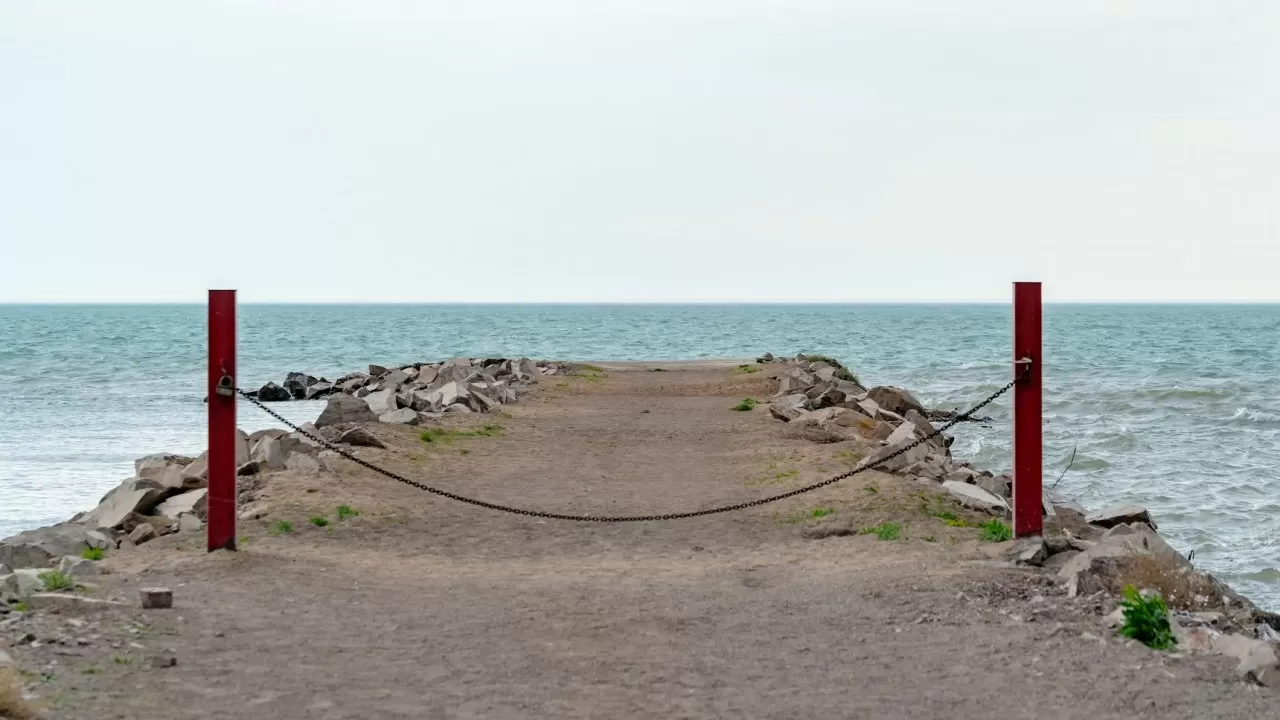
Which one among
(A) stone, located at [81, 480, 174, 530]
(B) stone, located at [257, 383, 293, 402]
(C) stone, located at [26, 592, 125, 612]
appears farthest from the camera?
(B) stone, located at [257, 383, 293, 402]

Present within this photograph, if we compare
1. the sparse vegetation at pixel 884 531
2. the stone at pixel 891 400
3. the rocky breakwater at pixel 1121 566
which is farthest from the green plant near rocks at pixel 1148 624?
the stone at pixel 891 400

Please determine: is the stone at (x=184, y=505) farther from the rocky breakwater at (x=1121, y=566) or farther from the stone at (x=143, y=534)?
the rocky breakwater at (x=1121, y=566)

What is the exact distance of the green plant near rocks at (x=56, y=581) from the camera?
8.12m

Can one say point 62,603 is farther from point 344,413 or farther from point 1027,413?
point 344,413

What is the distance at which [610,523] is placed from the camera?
12016 mm

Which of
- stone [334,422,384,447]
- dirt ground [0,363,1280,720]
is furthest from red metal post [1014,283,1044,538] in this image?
stone [334,422,384,447]

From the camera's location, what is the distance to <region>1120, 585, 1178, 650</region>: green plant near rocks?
23.4 ft

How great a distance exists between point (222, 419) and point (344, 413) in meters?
8.33

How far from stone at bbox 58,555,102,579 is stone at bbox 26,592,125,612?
0.93m

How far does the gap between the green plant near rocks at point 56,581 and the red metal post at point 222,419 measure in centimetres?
140

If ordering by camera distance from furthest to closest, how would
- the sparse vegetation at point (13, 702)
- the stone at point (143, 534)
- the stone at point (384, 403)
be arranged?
the stone at point (384, 403) < the stone at point (143, 534) < the sparse vegetation at point (13, 702)

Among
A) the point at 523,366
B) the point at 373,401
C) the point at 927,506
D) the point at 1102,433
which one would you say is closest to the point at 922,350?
the point at 523,366

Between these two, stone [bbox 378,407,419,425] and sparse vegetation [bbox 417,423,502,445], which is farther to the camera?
stone [bbox 378,407,419,425]

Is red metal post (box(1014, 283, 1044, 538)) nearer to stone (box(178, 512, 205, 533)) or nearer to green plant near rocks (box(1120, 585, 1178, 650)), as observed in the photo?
green plant near rocks (box(1120, 585, 1178, 650))
